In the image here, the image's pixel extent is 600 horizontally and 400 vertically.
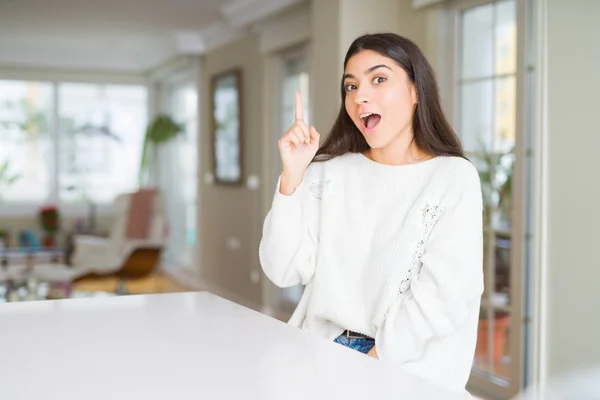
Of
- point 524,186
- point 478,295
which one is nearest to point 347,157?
point 478,295

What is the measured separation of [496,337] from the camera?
371 centimetres

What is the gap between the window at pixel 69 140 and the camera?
897cm

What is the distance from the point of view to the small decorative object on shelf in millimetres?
8461

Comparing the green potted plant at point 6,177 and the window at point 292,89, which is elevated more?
the window at point 292,89

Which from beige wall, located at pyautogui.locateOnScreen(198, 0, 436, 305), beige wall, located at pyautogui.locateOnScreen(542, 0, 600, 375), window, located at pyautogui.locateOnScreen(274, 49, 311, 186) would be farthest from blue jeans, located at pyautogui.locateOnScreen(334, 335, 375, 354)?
window, located at pyautogui.locateOnScreen(274, 49, 311, 186)

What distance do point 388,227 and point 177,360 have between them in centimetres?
63

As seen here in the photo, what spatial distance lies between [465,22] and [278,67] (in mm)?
2259

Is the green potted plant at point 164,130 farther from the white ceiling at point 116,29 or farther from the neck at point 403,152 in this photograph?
the neck at point 403,152

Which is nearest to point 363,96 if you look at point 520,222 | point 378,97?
point 378,97

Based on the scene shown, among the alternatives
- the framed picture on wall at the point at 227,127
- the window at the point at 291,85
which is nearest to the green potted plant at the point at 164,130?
the framed picture on wall at the point at 227,127

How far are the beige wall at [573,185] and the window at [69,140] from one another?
23.2ft

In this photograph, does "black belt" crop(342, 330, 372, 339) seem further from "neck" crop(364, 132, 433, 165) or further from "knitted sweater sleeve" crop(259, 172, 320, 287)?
"neck" crop(364, 132, 433, 165)

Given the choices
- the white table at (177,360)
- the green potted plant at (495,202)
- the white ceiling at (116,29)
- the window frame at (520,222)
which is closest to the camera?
the white table at (177,360)

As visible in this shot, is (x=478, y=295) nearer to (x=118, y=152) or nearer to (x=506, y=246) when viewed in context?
(x=506, y=246)
